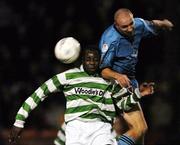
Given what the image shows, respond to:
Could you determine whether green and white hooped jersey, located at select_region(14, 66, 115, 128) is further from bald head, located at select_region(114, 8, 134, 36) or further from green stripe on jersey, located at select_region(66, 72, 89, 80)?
bald head, located at select_region(114, 8, 134, 36)

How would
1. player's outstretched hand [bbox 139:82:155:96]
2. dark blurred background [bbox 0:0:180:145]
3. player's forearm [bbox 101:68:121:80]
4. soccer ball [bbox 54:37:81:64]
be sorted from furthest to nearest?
dark blurred background [bbox 0:0:180:145]
player's outstretched hand [bbox 139:82:155:96]
soccer ball [bbox 54:37:81:64]
player's forearm [bbox 101:68:121:80]

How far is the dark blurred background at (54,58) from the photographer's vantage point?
13047mm

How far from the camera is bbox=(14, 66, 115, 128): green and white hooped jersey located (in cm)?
901

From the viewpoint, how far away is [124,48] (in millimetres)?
9102

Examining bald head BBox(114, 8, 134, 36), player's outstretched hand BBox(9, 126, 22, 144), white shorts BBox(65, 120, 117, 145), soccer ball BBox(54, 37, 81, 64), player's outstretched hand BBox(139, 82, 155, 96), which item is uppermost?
bald head BBox(114, 8, 134, 36)

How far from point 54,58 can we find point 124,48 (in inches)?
195

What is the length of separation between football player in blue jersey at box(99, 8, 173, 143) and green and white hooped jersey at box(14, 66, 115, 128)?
179 millimetres

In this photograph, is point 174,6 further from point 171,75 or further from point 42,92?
point 42,92

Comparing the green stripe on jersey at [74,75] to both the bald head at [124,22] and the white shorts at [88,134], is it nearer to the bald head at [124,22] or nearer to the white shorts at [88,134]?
the white shorts at [88,134]

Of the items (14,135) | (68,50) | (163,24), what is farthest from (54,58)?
(14,135)

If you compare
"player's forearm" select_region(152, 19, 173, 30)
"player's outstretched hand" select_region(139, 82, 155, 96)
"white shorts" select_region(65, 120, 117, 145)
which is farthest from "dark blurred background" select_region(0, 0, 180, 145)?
"white shorts" select_region(65, 120, 117, 145)

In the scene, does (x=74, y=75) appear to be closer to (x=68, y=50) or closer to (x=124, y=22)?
(x=68, y=50)

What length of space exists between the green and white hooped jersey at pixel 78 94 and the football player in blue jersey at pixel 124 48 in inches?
7.0

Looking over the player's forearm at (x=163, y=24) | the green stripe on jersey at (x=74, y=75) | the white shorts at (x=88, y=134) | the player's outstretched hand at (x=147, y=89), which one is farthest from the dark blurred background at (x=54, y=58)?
the green stripe on jersey at (x=74, y=75)
